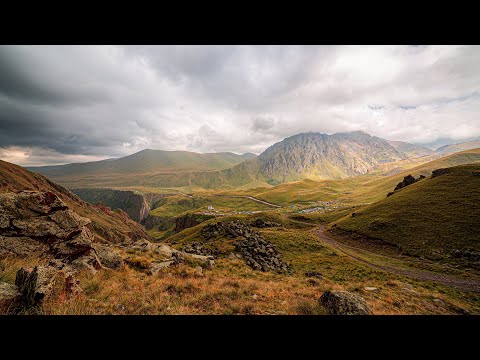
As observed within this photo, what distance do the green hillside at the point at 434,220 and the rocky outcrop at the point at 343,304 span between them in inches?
1341

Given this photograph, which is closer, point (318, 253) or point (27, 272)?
point (27, 272)

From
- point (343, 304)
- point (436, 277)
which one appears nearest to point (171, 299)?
point (343, 304)

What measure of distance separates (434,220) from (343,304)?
46.8m

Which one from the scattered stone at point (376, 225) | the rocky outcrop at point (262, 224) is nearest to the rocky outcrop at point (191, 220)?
the rocky outcrop at point (262, 224)

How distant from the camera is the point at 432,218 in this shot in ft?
137

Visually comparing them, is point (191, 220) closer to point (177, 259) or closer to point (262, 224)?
point (262, 224)

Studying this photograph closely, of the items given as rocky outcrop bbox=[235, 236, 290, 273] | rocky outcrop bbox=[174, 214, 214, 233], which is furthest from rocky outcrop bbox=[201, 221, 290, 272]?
rocky outcrop bbox=[174, 214, 214, 233]

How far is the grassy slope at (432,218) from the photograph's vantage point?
114 ft
